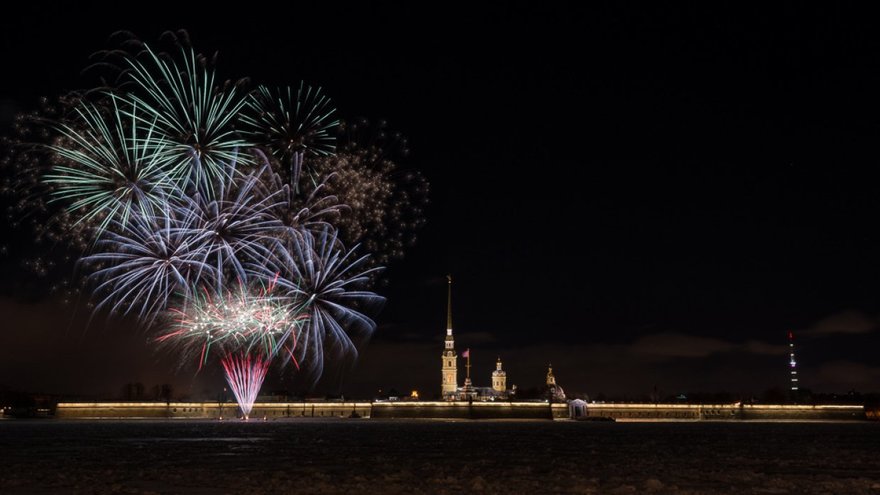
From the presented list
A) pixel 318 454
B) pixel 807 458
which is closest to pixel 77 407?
pixel 318 454

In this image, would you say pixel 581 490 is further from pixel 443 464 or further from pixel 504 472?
pixel 443 464

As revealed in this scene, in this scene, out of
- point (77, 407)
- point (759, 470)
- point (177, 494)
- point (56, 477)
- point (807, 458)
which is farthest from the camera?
point (77, 407)

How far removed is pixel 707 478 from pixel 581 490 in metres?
7.52

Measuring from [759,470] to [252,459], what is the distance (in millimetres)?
24061

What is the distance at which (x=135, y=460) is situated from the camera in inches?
1736

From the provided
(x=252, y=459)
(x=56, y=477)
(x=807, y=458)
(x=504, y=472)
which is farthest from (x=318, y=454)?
(x=807, y=458)

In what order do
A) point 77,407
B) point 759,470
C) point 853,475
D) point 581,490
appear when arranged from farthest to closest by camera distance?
point 77,407 → point 759,470 → point 853,475 → point 581,490

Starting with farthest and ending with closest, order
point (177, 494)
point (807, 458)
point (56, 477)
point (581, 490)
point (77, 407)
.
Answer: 1. point (77, 407)
2. point (807, 458)
3. point (56, 477)
4. point (581, 490)
5. point (177, 494)

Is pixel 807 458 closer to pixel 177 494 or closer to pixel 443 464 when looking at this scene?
pixel 443 464

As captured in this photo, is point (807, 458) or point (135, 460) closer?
point (135, 460)

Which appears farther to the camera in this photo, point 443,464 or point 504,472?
point 443,464

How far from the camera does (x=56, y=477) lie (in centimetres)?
3209

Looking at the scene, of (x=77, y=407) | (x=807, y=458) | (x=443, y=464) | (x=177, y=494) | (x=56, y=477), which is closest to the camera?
(x=177, y=494)

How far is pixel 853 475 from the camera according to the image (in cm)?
3675
